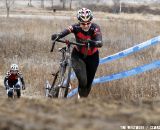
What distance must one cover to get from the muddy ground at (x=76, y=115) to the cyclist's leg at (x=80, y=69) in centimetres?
324

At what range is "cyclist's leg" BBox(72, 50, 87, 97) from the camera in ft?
26.6

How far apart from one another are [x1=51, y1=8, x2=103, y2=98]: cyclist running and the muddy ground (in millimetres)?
3245

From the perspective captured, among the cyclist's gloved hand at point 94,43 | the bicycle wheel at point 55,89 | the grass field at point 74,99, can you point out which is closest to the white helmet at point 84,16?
the cyclist's gloved hand at point 94,43

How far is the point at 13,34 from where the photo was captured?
69.1 feet

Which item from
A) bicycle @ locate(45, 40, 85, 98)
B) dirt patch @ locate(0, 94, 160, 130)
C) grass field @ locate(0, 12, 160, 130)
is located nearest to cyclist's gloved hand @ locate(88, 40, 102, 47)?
bicycle @ locate(45, 40, 85, 98)

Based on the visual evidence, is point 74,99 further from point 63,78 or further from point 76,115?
point 63,78

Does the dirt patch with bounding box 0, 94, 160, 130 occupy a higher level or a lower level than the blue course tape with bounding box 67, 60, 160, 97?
higher

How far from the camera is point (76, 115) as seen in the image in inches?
157

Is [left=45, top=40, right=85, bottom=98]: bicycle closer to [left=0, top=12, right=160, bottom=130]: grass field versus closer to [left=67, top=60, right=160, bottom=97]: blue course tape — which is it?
[left=0, top=12, right=160, bottom=130]: grass field

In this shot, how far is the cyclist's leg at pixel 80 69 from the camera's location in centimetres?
809

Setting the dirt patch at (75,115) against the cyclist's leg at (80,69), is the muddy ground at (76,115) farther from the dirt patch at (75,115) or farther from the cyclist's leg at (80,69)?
the cyclist's leg at (80,69)

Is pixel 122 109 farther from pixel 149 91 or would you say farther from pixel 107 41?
pixel 107 41

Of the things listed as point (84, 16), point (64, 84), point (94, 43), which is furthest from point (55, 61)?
point (94, 43)

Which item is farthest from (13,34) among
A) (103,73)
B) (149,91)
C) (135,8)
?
(135,8)
